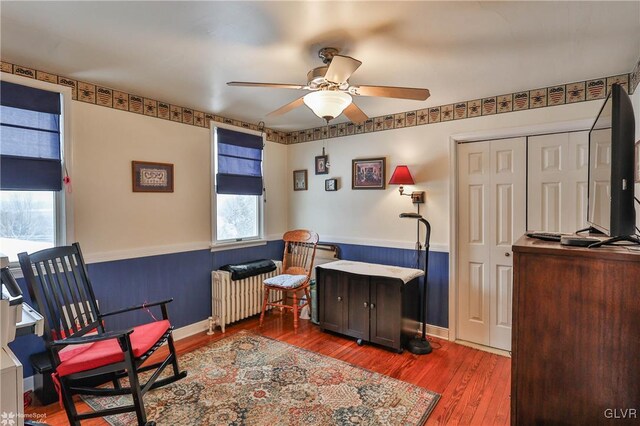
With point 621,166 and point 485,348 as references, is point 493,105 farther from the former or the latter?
point 485,348

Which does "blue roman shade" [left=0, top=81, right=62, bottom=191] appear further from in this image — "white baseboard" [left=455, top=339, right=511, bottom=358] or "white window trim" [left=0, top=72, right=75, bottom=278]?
"white baseboard" [left=455, top=339, right=511, bottom=358]

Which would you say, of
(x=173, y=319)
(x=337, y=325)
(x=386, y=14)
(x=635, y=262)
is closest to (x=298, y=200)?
(x=337, y=325)

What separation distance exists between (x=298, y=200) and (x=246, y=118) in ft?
4.13

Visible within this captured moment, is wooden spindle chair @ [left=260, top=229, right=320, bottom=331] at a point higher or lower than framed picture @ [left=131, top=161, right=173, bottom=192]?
lower

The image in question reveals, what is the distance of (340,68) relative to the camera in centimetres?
175

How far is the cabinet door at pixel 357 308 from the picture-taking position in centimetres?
312

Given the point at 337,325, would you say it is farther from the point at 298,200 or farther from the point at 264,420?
the point at 298,200

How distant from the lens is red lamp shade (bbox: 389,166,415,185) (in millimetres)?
3285

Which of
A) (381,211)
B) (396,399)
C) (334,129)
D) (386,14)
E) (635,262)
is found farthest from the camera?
(334,129)

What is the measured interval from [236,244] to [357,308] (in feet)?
5.28

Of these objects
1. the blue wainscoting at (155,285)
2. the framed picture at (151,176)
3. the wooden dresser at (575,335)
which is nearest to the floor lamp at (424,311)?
the wooden dresser at (575,335)

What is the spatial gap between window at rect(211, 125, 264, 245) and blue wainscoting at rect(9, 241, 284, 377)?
0.27m

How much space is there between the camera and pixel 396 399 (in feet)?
A: 7.38

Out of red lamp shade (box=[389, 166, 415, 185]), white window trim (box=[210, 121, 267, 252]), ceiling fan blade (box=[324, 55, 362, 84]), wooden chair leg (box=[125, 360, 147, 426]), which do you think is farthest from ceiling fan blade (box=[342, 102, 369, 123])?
wooden chair leg (box=[125, 360, 147, 426])
